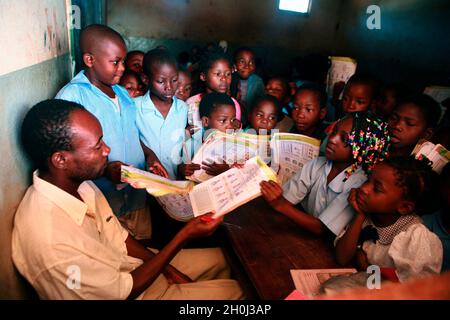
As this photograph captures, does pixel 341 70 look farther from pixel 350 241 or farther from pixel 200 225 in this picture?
pixel 200 225

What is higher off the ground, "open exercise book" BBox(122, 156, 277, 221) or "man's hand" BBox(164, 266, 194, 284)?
"open exercise book" BBox(122, 156, 277, 221)

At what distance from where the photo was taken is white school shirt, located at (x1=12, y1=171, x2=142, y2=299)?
0.94 m

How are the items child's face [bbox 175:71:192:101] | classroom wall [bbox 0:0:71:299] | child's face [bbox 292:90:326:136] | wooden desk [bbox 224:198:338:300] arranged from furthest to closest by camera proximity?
child's face [bbox 175:71:192:101] < child's face [bbox 292:90:326:136] < wooden desk [bbox 224:198:338:300] < classroom wall [bbox 0:0:71:299]

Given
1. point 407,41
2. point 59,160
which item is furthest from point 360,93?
point 407,41

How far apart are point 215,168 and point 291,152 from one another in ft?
1.74

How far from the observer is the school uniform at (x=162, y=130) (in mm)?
2242

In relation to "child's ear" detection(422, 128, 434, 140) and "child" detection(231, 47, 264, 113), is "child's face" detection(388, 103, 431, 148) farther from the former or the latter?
"child" detection(231, 47, 264, 113)

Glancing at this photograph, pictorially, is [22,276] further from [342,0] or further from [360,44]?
[342,0]

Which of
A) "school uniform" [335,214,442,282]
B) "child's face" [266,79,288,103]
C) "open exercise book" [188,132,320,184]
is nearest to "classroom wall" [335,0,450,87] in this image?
"child's face" [266,79,288,103]

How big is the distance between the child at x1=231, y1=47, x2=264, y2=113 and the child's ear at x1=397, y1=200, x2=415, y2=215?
2.40m

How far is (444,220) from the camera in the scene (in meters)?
1.46
